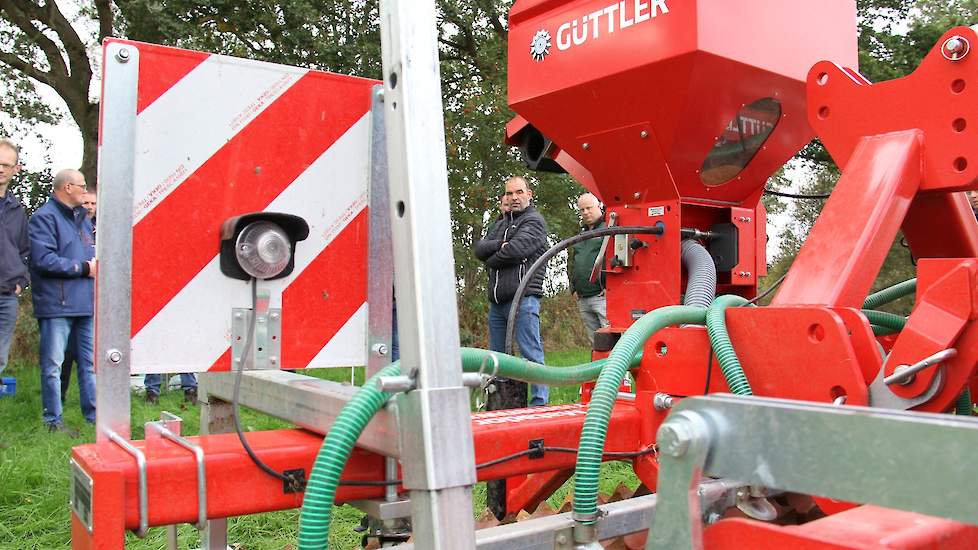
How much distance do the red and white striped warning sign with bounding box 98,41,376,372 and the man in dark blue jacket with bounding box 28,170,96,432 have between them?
13.4ft

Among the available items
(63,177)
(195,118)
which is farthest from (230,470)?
(63,177)

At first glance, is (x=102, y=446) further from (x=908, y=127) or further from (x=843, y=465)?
(x=908, y=127)

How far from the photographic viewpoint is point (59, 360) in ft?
16.7

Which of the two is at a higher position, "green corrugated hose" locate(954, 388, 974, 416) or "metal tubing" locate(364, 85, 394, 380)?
"metal tubing" locate(364, 85, 394, 380)

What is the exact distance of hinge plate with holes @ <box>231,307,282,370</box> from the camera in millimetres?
1607

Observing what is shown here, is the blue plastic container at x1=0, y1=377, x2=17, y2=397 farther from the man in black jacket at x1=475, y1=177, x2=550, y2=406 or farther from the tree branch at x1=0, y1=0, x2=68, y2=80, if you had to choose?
the tree branch at x1=0, y1=0, x2=68, y2=80

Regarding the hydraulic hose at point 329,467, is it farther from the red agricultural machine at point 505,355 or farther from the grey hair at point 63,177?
the grey hair at point 63,177

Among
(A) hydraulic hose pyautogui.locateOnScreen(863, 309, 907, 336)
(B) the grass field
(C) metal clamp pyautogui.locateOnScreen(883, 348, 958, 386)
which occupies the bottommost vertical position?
(B) the grass field

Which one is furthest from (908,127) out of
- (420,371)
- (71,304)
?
(71,304)

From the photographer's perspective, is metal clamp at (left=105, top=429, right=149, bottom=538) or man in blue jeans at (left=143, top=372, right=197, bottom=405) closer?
metal clamp at (left=105, top=429, right=149, bottom=538)

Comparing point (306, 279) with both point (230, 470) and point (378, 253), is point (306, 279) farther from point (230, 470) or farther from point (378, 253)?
point (230, 470)

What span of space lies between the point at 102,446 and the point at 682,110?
1.87 meters

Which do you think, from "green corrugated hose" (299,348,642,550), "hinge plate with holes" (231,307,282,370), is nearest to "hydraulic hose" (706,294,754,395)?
"green corrugated hose" (299,348,642,550)

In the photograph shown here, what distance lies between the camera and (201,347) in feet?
5.18
